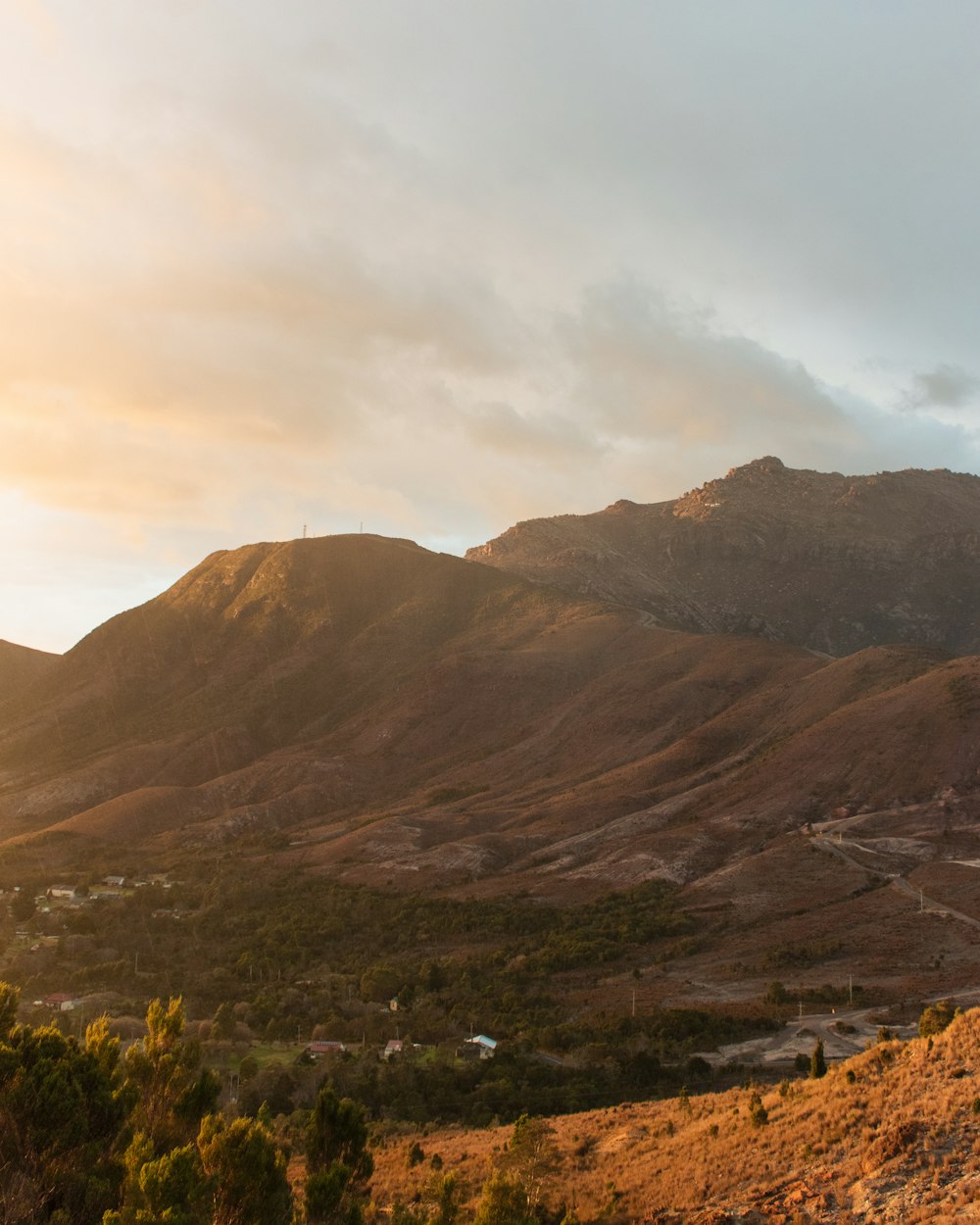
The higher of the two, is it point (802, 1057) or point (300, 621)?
point (300, 621)

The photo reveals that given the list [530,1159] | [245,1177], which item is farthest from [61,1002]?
[245,1177]

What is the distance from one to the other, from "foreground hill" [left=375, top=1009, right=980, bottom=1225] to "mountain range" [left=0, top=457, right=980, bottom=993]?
2690 centimetres

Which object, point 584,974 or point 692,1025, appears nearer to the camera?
point 692,1025

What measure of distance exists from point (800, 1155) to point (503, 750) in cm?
10263

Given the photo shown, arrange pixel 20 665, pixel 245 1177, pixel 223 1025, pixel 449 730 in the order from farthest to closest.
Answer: pixel 20 665
pixel 449 730
pixel 223 1025
pixel 245 1177

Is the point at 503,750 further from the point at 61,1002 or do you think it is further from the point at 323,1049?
the point at 323,1049

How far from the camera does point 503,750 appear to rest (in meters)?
126

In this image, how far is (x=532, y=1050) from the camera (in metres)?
45.4

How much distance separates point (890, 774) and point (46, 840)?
8384cm

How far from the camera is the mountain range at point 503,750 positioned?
246 ft

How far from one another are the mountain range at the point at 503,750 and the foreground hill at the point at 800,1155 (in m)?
26.9

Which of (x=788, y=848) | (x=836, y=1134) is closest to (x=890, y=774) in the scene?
(x=788, y=848)

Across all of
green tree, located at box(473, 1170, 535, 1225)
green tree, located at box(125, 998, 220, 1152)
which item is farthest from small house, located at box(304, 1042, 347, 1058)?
green tree, located at box(473, 1170, 535, 1225)

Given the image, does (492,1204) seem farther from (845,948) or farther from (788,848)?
(788,848)
